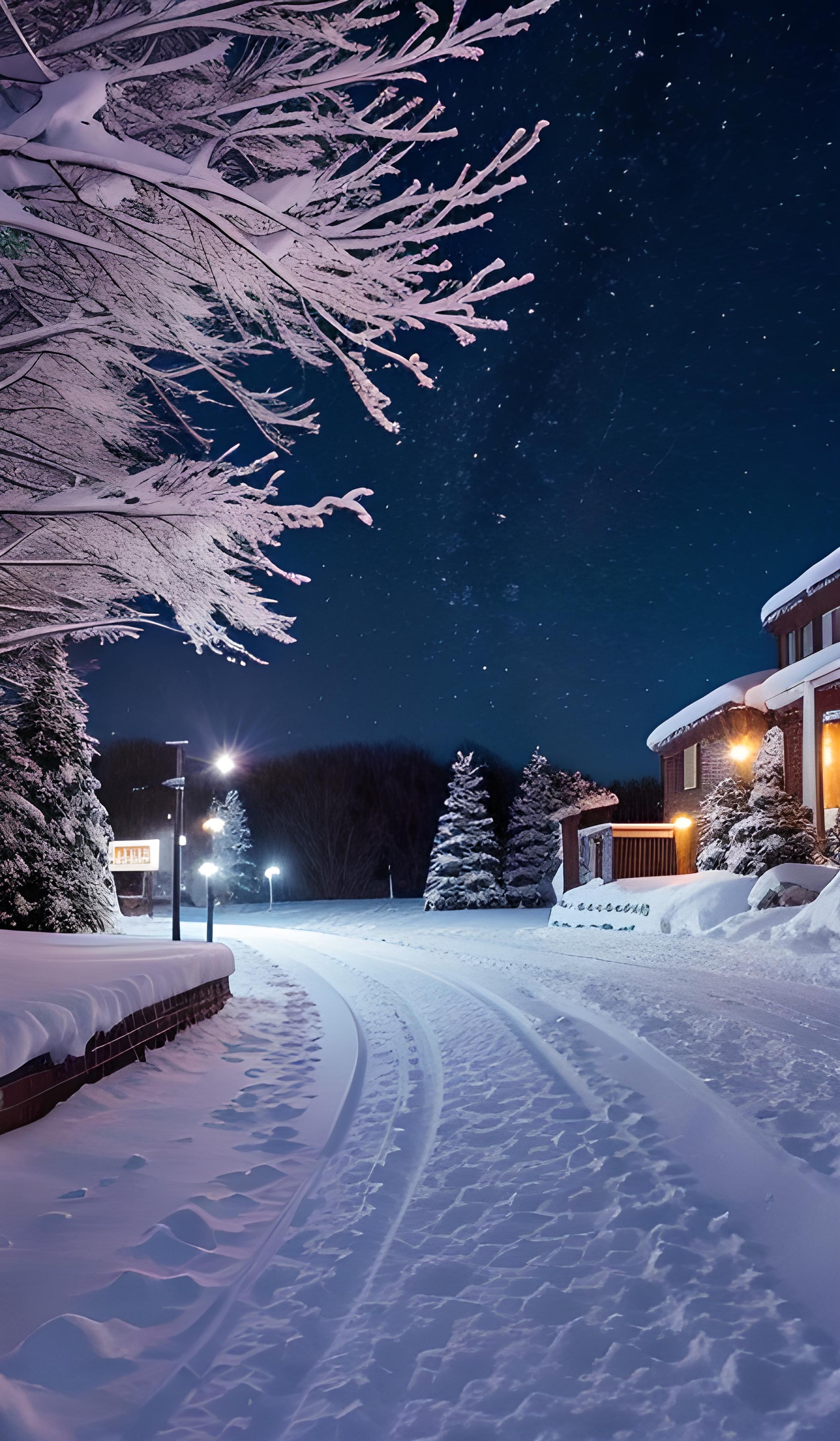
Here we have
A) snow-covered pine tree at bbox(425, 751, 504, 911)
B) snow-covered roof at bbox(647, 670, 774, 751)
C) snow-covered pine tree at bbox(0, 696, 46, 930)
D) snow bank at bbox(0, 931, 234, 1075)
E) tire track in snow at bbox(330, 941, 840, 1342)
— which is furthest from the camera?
snow-covered pine tree at bbox(425, 751, 504, 911)

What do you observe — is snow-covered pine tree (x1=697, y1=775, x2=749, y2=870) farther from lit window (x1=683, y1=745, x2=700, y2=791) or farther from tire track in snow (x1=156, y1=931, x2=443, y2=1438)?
tire track in snow (x1=156, y1=931, x2=443, y2=1438)

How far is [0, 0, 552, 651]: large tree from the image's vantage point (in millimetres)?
3613

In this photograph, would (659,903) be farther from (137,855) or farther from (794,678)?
(137,855)

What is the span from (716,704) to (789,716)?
2.84 m

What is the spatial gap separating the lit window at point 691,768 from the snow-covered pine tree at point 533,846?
30.9ft

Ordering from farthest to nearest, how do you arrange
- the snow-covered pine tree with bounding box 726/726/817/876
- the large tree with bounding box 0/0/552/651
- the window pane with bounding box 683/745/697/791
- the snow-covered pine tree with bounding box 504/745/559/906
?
the snow-covered pine tree with bounding box 504/745/559/906 < the window pane with bounding box 683/745/697/791 < the snow-covered pine tree with bounding box 726/726/817/876 < the large tree with bounding box 0/0/552/651

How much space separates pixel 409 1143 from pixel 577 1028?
3.27 m

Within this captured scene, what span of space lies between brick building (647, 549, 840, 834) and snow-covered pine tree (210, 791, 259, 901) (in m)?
33.8

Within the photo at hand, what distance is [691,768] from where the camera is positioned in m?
29.0

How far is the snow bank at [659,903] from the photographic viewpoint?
16484 millimetres

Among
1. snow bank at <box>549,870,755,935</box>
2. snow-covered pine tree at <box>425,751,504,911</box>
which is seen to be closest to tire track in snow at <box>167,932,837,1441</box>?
snow bank at <box>549,870,755,935</box>

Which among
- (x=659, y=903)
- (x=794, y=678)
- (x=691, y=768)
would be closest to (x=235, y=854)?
(x=691, y=768)

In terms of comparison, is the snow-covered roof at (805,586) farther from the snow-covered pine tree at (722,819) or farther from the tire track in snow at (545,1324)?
the tire track in snow at (545,1324)

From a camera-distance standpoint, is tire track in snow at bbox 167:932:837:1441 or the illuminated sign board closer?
tire track in snow at bbox 167:932:837:1441
